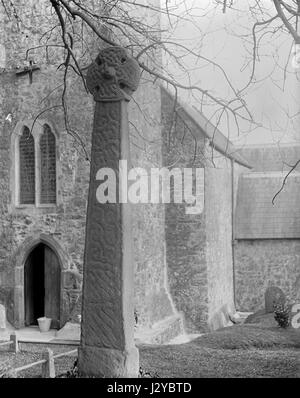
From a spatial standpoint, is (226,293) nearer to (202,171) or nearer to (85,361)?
(202,171)

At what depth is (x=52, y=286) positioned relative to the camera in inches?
598

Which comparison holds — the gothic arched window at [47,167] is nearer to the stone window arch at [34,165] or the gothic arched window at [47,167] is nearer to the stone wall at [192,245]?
the stone window arch at [34,165]

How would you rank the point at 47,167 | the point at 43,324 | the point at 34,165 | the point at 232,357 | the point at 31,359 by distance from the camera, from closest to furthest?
1. the point at 232,357
2. the point at 31,359
3. the point at 43,324
4. the point at 47,167
5. the point at 34,165

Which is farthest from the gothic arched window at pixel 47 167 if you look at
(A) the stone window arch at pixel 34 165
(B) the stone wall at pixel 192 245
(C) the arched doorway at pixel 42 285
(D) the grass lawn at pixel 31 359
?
(D) the grass lawn at pixel 31 359

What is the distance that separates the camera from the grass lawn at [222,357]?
27.3 feet

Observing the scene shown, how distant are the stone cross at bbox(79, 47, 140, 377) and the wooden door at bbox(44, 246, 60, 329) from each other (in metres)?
9.01

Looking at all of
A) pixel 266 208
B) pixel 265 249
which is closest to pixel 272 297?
pixel 265 249

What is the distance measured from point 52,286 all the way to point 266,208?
8.47 meters

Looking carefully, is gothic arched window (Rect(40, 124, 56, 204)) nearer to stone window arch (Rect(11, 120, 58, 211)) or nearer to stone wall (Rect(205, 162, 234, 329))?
stone window arch (Rect(11, 120, 58, 211))

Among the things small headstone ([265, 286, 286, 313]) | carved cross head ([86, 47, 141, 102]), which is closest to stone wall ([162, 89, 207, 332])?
small headstone ([265, 286, 286, 313])

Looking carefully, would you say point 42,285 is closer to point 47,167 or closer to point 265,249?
point 47,167

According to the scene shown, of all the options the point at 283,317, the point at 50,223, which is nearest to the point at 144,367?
the point at 283,317
